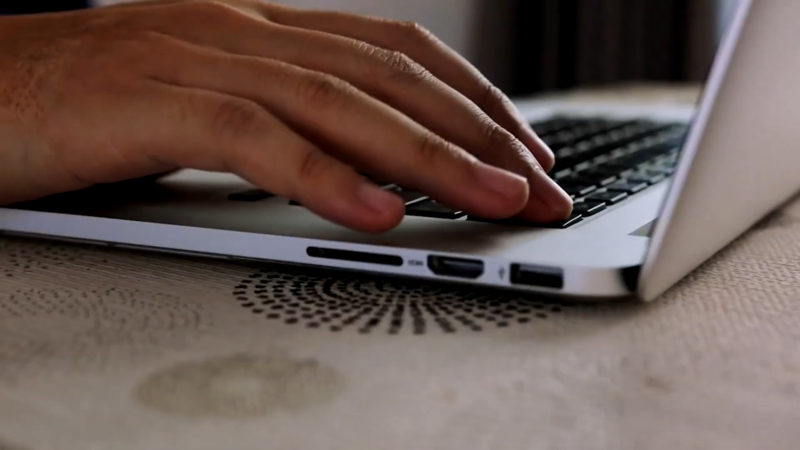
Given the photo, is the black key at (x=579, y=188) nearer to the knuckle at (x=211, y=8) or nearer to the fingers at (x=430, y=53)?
the fingers at (x=430, y=53)

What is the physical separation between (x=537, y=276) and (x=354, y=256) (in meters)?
0.09

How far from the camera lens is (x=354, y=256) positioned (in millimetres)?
395

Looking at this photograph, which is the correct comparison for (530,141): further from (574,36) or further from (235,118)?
(574,36)

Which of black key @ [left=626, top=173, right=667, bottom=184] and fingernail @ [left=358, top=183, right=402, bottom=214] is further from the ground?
fingernail @ [left=358, top=183, right=402, bottom=214]

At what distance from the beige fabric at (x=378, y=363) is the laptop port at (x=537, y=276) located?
0.05ft

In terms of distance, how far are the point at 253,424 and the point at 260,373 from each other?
0.04 meters

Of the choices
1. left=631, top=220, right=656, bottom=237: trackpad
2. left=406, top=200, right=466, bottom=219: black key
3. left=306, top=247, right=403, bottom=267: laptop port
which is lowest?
left=406, top=200, right=466, bottom=219: black key

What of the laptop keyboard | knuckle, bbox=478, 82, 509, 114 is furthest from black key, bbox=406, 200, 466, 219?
knuckle, bbox=478, 82, 509, 114

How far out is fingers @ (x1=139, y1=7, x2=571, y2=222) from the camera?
1.57ft

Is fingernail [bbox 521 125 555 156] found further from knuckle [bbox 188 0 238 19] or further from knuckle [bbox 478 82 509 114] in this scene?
knuckle [bbox 188 0 238 19]

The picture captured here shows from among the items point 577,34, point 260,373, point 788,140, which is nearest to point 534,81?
point 577,34

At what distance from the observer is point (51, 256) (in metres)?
0.46

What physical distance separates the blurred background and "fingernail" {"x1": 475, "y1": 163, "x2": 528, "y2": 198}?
5.46ft

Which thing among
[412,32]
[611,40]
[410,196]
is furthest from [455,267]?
[611,40]
